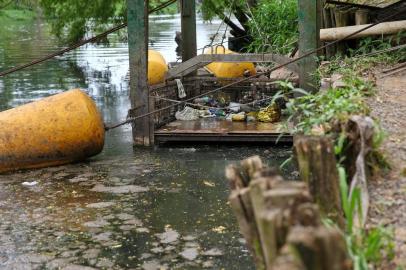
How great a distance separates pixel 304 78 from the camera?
10406 millimetres

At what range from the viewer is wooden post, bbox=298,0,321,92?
10.2 meters

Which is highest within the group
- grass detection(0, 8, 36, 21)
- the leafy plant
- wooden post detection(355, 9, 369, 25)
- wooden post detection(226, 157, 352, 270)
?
grass detection(0, 8, 36, 21)

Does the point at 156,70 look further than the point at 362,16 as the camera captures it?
Yes

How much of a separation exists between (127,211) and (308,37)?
4343 mm

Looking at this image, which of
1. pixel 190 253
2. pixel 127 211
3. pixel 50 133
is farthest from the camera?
pixel 50 133

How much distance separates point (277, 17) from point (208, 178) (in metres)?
8.71

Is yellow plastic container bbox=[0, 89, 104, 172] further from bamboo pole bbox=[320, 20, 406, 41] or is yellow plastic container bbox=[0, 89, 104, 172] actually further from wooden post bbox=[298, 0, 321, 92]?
bamboo pole bbox=[320, 20, 406, 41]

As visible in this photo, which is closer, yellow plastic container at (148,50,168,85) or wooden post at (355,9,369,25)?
wooden post at (355,9,369,25)

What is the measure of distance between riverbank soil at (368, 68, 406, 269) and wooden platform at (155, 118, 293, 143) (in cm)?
394

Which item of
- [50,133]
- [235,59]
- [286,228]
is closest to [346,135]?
[286,228]

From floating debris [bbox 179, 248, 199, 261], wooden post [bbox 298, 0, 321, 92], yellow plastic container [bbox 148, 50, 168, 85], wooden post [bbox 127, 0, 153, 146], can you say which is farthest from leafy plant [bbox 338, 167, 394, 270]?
yellow plastic container [bbox 148, 50, 168, 85]

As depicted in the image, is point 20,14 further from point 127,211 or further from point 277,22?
point 127,211

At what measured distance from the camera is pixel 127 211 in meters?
7.33

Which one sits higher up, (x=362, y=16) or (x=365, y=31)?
(x=362, y=16)
